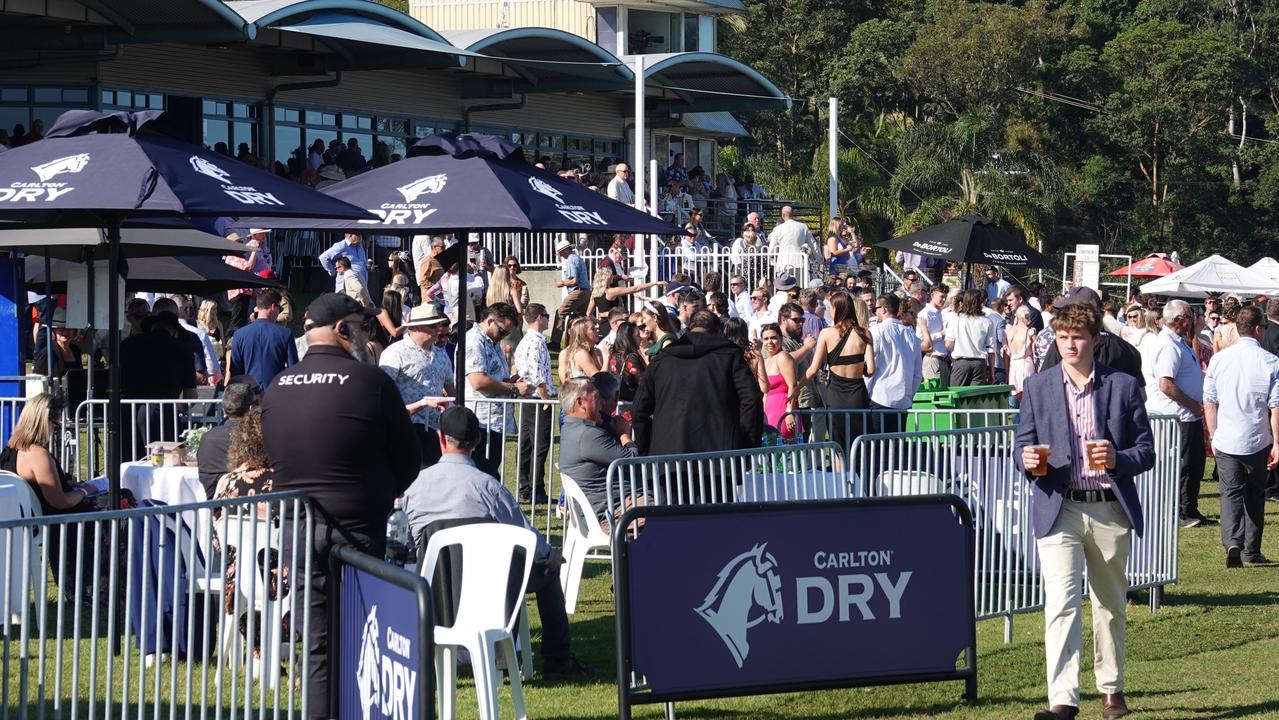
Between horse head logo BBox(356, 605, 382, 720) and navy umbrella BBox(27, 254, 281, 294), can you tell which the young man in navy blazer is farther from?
navy umbrella BBox(27, 254, 281, 294)

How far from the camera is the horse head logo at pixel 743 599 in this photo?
22.4 ft

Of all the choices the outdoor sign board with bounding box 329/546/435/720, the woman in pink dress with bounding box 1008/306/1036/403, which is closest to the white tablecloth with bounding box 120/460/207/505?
the outdoor sign board with bounding box 329/546/435/720

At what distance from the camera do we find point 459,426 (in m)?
7.65

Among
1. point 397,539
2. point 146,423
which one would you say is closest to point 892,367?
point 146,423

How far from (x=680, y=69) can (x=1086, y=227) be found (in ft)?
100

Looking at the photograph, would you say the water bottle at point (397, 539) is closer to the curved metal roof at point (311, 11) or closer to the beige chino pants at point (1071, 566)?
the beige chino pants at point (1071, 566)

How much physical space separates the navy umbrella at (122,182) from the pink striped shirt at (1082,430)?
12.3 ft

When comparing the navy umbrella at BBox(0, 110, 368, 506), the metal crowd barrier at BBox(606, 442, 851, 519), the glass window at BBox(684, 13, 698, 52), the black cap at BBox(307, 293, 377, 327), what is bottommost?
the metal crowd barrier at BBox(606, 442, 851, 519)

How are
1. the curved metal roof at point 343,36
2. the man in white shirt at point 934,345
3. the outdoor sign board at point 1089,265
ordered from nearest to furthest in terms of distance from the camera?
the man in white shirt at point 934,345, the curved metal roof at point 343,36, the outdoor sign board at point 1089,265

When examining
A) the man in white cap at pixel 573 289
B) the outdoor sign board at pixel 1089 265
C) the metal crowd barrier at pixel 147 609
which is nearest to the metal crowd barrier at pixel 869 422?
the metal crowd barrier at pixel 147 609

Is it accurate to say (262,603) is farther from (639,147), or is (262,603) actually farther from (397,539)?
(639,147)

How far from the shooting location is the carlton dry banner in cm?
671

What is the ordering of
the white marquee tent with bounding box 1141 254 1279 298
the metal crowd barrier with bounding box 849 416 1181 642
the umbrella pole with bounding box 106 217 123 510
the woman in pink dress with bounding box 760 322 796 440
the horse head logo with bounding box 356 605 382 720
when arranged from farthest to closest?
the white marquee tent with bounding box 1141 254 1279 298
the woman in pink dress with bounding box 760 322 796 440
the metal crowd barrier with bounding box 849 416 1181 642
the umbrella pole with bounding box 106 217 123 510
the horse head logo with bounding box 356 605 382 720

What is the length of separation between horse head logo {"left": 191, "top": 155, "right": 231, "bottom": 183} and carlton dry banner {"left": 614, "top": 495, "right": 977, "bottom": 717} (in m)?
2.89
